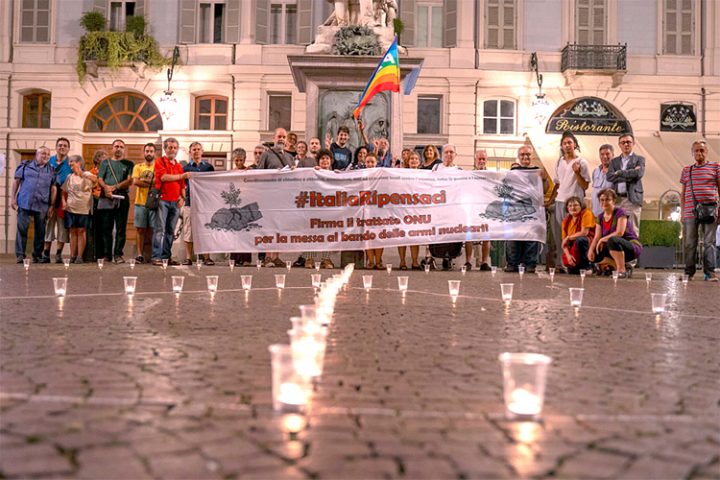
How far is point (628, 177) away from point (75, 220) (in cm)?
879

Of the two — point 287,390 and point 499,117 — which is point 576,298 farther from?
point 499,117

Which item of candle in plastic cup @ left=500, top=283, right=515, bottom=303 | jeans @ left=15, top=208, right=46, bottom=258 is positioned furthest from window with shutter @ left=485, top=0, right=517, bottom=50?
candle in plastic cup @ left=500, top=283, right=515, bottom=303

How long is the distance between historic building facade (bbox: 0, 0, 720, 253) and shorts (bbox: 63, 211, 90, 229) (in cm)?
1381

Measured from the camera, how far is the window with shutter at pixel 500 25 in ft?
86.4

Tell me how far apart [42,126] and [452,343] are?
25586 mm

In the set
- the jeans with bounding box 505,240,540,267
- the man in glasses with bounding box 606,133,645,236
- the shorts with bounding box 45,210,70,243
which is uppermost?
the man in glasses with bounding box 606,133,645,236

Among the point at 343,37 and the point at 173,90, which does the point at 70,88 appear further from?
the point at 343,37

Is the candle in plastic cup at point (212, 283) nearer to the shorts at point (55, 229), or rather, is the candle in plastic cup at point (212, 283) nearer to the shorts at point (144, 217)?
the shorts at point (144, 217)

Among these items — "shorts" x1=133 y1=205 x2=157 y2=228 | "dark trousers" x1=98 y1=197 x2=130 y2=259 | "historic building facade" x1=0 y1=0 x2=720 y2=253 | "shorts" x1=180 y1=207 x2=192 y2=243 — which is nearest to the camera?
"shorts" x1=133 y1=205 x2=157 y2=228

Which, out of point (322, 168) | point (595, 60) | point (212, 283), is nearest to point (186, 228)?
point (322, 168)

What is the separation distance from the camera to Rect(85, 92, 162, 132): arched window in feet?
85.8

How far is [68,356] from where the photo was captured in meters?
3.49

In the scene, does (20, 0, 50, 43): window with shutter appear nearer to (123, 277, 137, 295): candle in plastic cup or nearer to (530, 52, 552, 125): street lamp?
(530, 52, 552, 125): street lamp

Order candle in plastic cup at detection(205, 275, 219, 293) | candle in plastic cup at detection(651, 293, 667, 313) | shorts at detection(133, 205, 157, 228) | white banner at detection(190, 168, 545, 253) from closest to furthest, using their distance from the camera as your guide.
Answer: candle in plastic cup at detection(651, 293, 667, 313) → candle in plastic cup at detection(205, 275, 219, 293) → white banner at detection(190, 168, 545, 253) → shorts at detection(133, 205, 157, 228)
